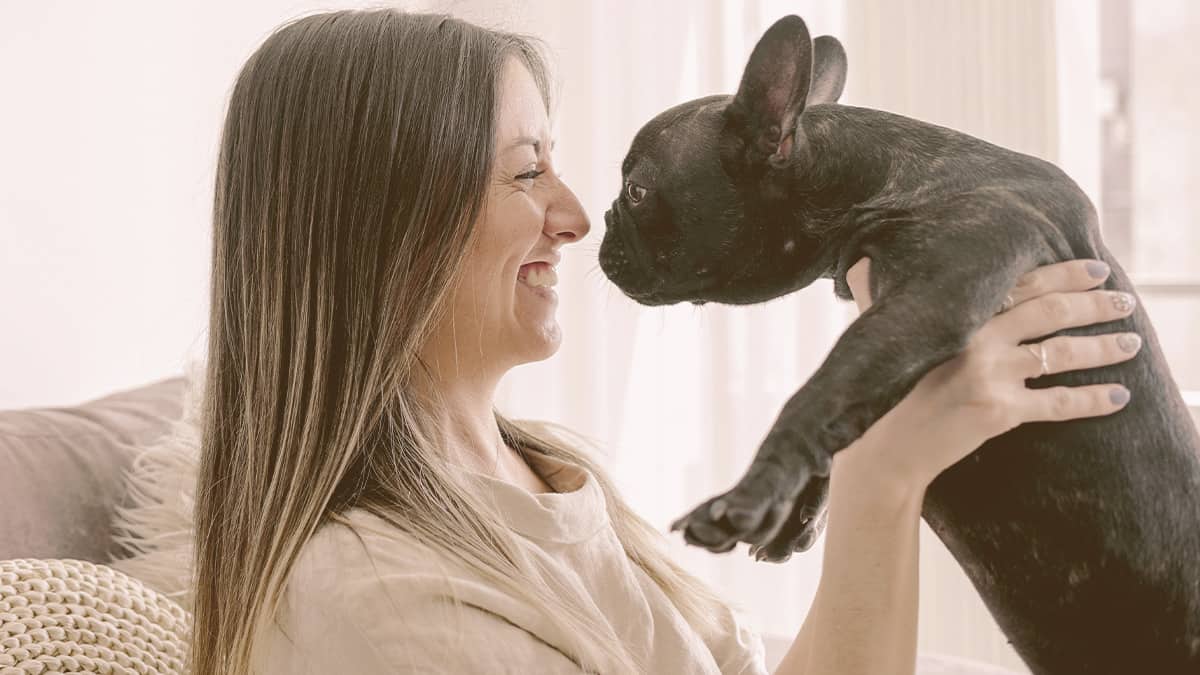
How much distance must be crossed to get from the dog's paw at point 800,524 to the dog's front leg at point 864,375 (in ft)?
0.66

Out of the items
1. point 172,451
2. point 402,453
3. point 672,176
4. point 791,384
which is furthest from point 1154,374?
point 791,384

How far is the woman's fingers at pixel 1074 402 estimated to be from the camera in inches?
33.9

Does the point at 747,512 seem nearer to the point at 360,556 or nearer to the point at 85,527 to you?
the point at 360,556

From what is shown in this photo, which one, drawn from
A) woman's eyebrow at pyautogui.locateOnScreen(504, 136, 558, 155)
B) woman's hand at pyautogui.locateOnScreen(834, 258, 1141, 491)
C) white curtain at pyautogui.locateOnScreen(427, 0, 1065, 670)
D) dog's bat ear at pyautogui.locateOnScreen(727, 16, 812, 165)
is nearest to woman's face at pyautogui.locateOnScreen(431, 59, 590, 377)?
woman's eyebrow at pyautogui.locateOnScreen(504, 136, 558, 155)

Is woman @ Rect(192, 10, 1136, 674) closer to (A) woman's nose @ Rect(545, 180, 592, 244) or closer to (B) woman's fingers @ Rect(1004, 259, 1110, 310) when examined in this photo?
(A) woman's nose @ Rect(545, 180, 592, 244)

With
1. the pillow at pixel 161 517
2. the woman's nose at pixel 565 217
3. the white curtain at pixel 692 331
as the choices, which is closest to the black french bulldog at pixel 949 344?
the woman's nose at pixel 565 217

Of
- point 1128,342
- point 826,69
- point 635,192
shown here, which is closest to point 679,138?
point 635,192

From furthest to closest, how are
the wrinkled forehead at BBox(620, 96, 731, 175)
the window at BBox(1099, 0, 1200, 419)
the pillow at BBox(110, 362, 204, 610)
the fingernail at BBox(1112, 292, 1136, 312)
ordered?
1. the window at BBox(1099, 0, 1200, 419)
2. the pillow at BBox(110, 362, 204, 610)
3. the wrinkled forehead at BBox(620, 96, 731, 175)
4. the fingernail at BBox(1112, 292, 1136, 312)

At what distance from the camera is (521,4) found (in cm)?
247

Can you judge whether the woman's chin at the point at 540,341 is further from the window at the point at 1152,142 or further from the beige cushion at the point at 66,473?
the window at the point at 1152,142

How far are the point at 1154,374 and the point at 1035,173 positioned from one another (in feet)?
0.58

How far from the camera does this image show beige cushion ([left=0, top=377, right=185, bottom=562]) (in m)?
1.38

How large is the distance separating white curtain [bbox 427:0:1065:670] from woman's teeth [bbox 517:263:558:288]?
1435mm

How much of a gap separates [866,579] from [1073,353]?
0.27m
